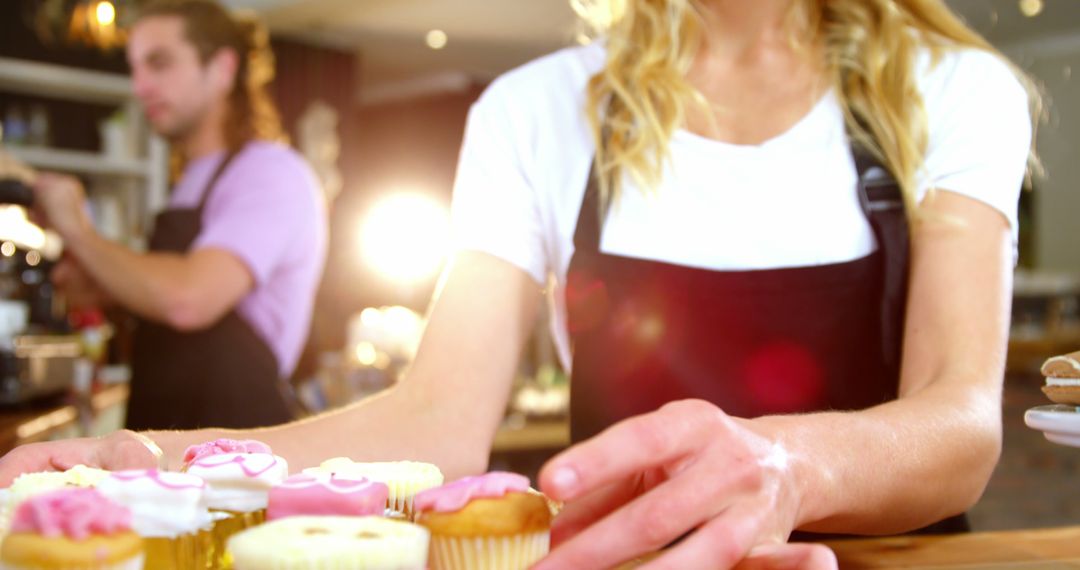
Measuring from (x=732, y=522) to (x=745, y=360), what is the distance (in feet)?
2.12

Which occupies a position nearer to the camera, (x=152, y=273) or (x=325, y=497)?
(x=325, y=497)

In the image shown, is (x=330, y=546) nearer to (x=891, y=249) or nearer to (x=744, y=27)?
(x=891, y=249)

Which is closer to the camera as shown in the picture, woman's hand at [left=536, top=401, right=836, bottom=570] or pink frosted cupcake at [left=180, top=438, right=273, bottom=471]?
woman's hand at [left=536, top=401, right=836, bottom=570]

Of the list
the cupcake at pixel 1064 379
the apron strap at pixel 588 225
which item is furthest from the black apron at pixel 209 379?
the cupcake at pixel 1064 379

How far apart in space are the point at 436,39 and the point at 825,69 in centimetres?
713

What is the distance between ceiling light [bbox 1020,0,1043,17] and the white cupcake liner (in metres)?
6.94

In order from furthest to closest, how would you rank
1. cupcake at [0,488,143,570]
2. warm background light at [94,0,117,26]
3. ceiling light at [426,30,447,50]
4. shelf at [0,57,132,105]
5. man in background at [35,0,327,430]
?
ceiling light at [426,30,447,50] → shelf at [0,57,132,105] → warm background light at [94,0,117,26] → man in background at [35,0,327,430] → cupcake at [0,488,143,570]

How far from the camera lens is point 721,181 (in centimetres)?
123

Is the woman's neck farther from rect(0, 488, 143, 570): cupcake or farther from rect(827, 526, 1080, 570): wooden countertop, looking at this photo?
rect(0, 488, 143, 570): cupcake

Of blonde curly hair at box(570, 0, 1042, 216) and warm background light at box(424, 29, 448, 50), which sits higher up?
warm background light at box(424, 29, 448, 50)

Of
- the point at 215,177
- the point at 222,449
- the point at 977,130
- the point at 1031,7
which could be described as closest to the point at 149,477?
the point at 222,449

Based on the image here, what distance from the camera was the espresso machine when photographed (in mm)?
2094

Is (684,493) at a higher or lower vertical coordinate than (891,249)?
lower

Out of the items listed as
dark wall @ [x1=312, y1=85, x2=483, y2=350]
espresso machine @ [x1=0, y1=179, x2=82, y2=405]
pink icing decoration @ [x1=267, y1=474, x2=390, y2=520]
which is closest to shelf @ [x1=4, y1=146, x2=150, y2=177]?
dark wall @ [x1=312, y1=85, x2=483, y2=350]
